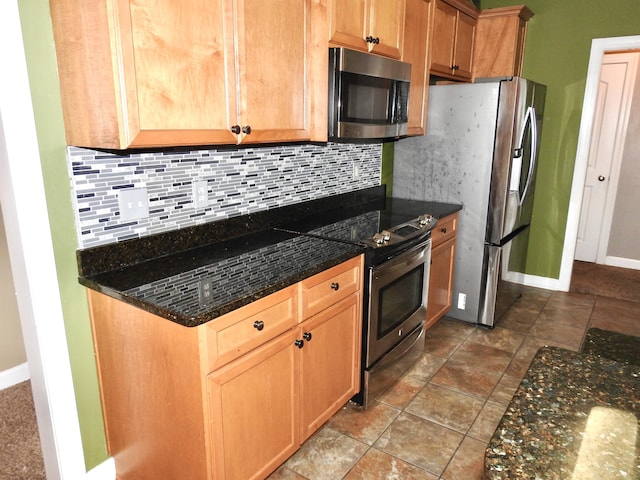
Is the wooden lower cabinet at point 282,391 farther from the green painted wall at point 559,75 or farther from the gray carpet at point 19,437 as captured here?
the green painted wall at point 559,75

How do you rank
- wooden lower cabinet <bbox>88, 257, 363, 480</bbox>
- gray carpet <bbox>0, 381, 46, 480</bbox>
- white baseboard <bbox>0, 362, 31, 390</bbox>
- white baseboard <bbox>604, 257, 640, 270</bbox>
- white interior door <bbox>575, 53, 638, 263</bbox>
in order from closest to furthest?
wooden lower cabinet <bbox>88, 257, 363, 480</bbox> → gray carpet <bbox>0, 381, 46, 480</bbox> → white baseboard <bbox>0, 362, 31, 390</bbox> → white interior door <bbox>575, 53, 638, 263</bbox> → white baseboard <bbox>604, 257, 640, 270</bbox>

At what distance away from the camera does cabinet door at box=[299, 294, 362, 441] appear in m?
1.92

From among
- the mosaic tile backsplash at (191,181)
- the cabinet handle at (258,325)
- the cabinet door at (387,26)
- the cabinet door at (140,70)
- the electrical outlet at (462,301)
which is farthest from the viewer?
the electrical outlet at (462,301)

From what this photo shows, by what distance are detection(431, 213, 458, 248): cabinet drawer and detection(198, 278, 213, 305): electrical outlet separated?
66.6 inches

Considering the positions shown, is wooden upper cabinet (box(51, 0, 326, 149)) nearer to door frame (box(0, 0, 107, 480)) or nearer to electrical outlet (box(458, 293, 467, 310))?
door frame (box(0, 0, 107, 480))

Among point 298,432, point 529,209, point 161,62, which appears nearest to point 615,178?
point 529,209

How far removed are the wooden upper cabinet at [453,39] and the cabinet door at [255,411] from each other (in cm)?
226

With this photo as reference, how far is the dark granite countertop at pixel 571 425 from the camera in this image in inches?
28.6

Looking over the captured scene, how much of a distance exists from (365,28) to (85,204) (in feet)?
5.07

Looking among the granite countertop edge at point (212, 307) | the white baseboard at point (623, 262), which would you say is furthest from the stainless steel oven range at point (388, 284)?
the white baseboard at point (623, 262)

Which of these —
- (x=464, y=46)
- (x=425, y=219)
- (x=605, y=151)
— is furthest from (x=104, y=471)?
(x=605, y=151)

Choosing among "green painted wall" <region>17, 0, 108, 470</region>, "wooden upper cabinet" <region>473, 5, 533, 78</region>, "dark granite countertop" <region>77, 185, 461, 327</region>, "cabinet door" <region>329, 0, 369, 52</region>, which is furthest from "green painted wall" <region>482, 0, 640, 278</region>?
"green painted wall" <region>17, 0, 108, 470</region>

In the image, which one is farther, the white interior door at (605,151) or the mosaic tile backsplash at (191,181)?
the white interior door at (605,151)

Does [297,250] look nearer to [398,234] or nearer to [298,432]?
[398,234]
